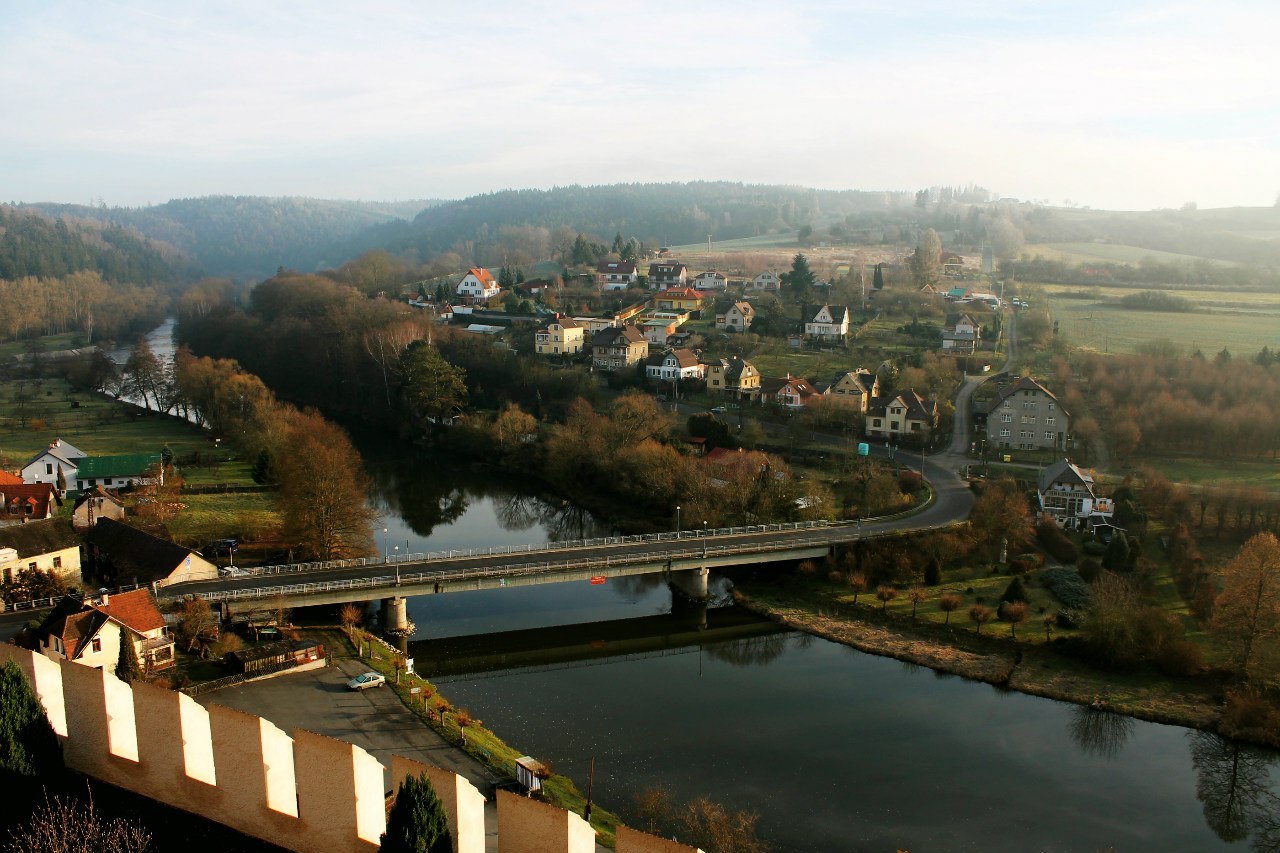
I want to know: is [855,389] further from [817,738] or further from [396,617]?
[817,738]

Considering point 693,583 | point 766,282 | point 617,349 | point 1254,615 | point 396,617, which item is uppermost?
point 766,282

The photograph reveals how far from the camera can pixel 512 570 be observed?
28984 millimetres

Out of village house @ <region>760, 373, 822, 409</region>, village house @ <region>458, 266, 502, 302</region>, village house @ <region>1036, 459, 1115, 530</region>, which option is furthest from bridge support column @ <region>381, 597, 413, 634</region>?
village house @ <region>458, 266, 502, 302</region>

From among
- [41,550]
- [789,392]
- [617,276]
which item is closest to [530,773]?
[41,550]

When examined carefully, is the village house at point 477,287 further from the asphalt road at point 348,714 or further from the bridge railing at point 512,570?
the asphalt road at point 348,714

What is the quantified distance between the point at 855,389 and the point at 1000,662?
2343 centimetres

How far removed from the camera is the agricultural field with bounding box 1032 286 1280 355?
4950 centimetres

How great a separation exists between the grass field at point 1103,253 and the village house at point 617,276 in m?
33.8

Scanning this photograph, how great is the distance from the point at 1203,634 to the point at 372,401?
46499 millimetres

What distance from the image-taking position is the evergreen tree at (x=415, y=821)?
839 centimetres

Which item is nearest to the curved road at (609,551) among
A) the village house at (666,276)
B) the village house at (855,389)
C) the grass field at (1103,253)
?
the village house at (855,389)

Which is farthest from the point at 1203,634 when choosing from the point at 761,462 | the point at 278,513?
the point at 278,513

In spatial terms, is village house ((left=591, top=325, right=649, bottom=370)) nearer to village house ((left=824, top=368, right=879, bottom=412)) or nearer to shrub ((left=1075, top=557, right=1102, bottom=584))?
village house ((left=824, top=368, right=879, bottom=412))

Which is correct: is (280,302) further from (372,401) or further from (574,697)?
(574,697)
